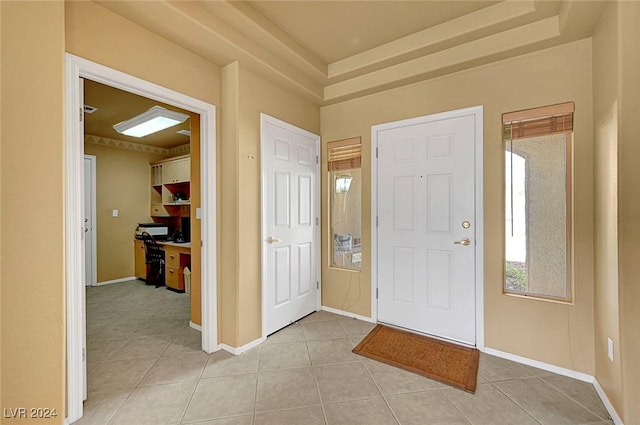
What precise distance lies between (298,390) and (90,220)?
466 cm

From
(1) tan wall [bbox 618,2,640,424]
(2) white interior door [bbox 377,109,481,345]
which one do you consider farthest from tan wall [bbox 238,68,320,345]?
→ (1) tan wall [bbox 618,2,640,424]

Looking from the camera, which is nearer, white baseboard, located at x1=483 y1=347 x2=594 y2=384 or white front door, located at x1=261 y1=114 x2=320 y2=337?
white baseboard, located at x1=483 y1=347 x2=594 y2=384

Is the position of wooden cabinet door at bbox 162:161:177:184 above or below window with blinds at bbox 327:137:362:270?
above

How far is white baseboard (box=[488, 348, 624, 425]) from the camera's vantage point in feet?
5.25

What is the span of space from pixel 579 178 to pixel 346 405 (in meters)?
2.27

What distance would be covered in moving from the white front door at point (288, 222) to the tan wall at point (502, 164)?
1034 millimetres

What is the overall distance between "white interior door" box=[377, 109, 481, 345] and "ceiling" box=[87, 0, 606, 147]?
560mm

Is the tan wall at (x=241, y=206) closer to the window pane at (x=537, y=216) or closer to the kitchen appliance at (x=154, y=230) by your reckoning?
the window pane at (x=537, y=216)

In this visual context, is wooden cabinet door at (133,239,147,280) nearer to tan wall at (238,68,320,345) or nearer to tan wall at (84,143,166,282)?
tan wall at (84,143,166,282)

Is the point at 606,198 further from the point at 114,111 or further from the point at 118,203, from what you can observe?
the point at 118,203

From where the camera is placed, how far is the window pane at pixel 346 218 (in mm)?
3062

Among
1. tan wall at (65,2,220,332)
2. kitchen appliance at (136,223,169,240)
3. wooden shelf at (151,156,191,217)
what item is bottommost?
kitchen appliance at (136,223,169,240)
